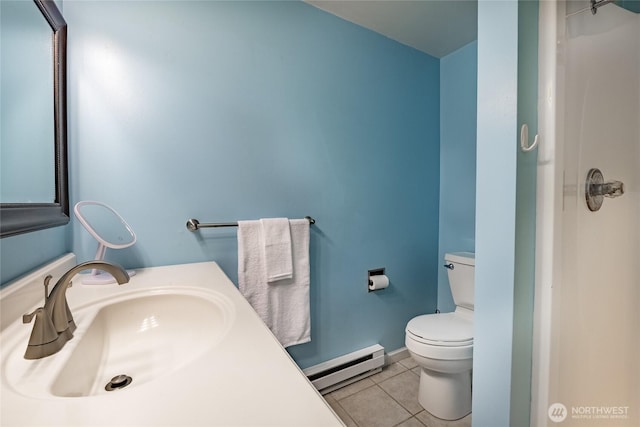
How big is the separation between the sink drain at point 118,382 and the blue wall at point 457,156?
1908mm

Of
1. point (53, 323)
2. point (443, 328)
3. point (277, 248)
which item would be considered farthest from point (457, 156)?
point (53, 323)

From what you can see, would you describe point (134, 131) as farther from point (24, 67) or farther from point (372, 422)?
point (372, 422)

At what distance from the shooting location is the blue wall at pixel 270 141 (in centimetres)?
112

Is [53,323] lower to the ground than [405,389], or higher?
higher

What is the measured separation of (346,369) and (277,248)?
0.88 metres

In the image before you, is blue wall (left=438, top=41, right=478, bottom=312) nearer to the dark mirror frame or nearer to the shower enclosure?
the shower enclosure

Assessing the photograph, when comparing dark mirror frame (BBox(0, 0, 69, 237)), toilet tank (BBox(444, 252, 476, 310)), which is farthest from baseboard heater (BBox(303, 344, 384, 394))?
dark mirror frame (BBox(0, 0, 69, 237))

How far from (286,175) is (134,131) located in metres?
0.71

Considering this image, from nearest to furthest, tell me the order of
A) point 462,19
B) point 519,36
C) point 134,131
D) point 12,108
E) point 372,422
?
point 12,108 < point 519,36 < point 134,131 < point 372,422 < point 462,19

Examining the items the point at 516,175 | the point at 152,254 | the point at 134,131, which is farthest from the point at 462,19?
the point at 152,254

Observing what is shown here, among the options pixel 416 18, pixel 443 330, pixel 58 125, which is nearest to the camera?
pixel 58 125

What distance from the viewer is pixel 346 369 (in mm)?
1628

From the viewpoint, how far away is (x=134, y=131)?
1154 mm

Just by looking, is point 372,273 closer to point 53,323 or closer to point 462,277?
point 462,277
